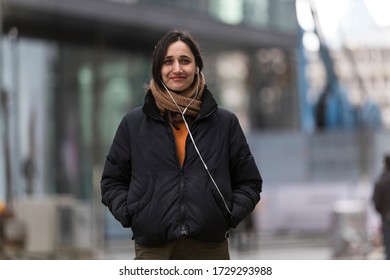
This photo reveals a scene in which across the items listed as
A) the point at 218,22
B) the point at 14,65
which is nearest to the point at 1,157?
the point at 14,65

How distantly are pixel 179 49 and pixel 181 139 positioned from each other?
1.03 ft

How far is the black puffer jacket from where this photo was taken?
427cm

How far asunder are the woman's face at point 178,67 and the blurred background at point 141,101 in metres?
19.8

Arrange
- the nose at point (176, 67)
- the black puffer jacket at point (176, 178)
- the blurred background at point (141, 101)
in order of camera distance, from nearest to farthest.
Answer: the black puffer jacket at point (176, 178)
the nose at point (176, 67)
the blurred background at point (141, 101)

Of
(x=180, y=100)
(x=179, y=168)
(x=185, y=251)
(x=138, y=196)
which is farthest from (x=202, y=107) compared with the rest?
(x=185, y=251)

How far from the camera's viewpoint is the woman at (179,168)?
4.28 m

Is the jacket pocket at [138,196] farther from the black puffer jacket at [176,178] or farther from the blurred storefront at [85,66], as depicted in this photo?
the blurred storefront at [85,66]

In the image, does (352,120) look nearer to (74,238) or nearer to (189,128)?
(74,238)

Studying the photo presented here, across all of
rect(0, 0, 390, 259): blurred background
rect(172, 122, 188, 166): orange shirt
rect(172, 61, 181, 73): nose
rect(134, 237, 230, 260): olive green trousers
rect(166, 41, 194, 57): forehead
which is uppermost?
rect(0, 0, 390, 259): blurred background

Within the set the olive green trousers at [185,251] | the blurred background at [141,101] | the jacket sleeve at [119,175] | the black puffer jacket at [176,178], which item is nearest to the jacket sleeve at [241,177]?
the black puffer jacket at [176,178]

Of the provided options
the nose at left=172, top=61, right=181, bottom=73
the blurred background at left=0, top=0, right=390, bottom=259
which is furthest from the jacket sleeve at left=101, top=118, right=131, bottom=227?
the blurred background at left=0, top=0, right=390, bottom=259

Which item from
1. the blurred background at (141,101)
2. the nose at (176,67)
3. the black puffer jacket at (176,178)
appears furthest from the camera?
the blurred background at (141,101)

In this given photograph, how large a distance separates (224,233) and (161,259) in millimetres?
225

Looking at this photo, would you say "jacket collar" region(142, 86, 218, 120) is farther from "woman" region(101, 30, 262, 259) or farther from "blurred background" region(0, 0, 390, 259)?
"blurred background" region(0, 0, 390, 259)
